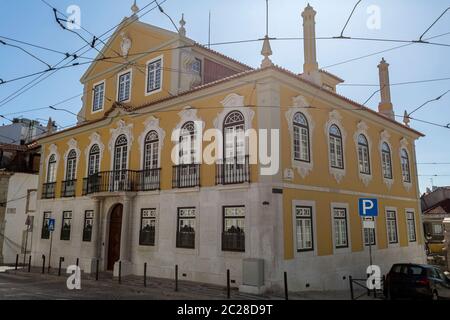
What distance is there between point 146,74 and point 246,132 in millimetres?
7706

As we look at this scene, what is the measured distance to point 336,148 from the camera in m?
17.2

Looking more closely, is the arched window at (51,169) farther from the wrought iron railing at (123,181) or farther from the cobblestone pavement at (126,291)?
the cobblestone pavement at (126,291)

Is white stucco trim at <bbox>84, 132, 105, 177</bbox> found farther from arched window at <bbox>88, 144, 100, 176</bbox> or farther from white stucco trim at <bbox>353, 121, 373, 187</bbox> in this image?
white stucco trim at <bbox>353, 121, 373, 187</bbox>

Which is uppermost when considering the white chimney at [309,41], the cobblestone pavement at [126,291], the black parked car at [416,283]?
the white chimney at [309,41]

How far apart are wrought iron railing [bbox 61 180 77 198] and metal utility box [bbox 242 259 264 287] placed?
12.6 meters

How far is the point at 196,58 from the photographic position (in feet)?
61.7

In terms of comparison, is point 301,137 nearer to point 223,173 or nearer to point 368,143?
point 223,173

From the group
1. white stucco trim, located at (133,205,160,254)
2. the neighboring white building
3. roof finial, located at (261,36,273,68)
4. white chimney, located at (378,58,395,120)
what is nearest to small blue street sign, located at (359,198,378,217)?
roof finial, located at (261,36,273,68)

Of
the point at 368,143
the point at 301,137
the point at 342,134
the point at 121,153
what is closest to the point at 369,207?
the point at 301,137

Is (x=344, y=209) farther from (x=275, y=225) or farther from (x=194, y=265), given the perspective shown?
(x=194, y=265)

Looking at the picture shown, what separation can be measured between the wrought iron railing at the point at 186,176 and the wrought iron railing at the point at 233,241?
2.50 m

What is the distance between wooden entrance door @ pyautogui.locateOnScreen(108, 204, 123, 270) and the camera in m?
18.8

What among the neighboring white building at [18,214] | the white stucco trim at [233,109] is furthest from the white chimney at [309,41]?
the neighboring white building at [18,214]

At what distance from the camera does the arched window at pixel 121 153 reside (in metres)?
19.2
